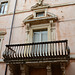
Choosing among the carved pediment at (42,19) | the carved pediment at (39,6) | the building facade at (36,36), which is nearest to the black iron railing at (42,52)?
the building facade at (36,36)

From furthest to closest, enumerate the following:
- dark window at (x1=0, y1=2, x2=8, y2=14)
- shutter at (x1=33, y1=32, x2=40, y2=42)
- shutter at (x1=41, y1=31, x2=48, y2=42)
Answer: dark window at (x1=0, y1=2, x2=8, y2=14), shutter at (x1=33, y1=32, x2=40, y2=42), shutter at (x1=41, y1=31, x2=48, y2=42)

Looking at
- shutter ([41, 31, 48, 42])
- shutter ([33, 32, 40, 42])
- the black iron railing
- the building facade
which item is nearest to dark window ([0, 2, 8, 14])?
the building facade

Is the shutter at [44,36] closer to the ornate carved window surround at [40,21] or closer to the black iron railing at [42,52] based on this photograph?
the ornate carved window surround at [40,21]

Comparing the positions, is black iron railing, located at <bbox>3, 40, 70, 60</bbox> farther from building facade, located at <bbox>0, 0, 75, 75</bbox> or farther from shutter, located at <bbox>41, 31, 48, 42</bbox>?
shutter, located at <bbox>41, 31, 48, 42</bbox>

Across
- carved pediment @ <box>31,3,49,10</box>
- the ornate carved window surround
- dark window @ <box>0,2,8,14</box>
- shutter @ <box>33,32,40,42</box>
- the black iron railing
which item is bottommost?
the black iron railing

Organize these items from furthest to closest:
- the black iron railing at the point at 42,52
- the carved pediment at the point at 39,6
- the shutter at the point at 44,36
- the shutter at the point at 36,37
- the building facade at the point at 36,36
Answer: the carved pediment at the point at 39,6 → the shutter at the point at 36,37 → the shutter at the point at 44,36 → the building facade at the point at 36,36 → the black iron railing at the point at 42,52

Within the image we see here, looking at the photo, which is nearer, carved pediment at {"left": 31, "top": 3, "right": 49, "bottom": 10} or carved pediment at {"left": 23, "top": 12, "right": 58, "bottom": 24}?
carved pediment at {"left": 23, "top": 12, "right": 58, "bottom": 24}

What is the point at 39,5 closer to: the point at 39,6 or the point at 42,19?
the point at 39,6

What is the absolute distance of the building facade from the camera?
650 centimetres

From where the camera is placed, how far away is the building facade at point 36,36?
650 centimetres

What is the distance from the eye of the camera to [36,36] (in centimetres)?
826

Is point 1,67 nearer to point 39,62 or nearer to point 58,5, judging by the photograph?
point 39,62

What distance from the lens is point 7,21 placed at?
372 inches

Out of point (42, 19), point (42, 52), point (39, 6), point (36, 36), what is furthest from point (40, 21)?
point (42, 52)
